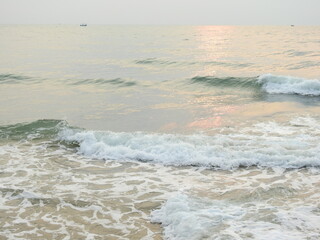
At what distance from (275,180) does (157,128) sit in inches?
212

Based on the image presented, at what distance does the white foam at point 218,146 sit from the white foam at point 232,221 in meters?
2.45

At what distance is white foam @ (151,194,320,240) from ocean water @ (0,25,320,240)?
0.06ft

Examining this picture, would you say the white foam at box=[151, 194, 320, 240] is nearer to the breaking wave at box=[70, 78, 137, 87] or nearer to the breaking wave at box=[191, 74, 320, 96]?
the breaking wave at box=[191, 74, 320, 96]

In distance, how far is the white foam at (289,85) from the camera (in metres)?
17.7

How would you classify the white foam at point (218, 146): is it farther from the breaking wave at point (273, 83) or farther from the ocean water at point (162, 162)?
the breaking wave at point (273, 83)

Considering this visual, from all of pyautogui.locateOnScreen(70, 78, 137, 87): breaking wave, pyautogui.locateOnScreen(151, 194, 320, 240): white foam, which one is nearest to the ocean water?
pyautogui.locateOnScreen(151, 194, 320, 240): white foam

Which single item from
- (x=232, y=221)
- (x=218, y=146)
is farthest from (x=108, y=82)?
(x=232, y=221)

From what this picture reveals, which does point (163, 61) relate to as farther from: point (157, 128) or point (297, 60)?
point (157, 128)

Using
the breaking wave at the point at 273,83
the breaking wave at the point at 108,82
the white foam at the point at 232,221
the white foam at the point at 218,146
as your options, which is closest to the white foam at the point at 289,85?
the breaking wave at the point at 273,83

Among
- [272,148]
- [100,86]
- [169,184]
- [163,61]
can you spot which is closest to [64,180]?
[169,184]

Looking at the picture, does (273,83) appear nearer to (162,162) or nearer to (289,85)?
(289,85)

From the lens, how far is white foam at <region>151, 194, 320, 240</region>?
5.05 m

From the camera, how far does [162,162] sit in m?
8.81

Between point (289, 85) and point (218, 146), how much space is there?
11299 millimetres
